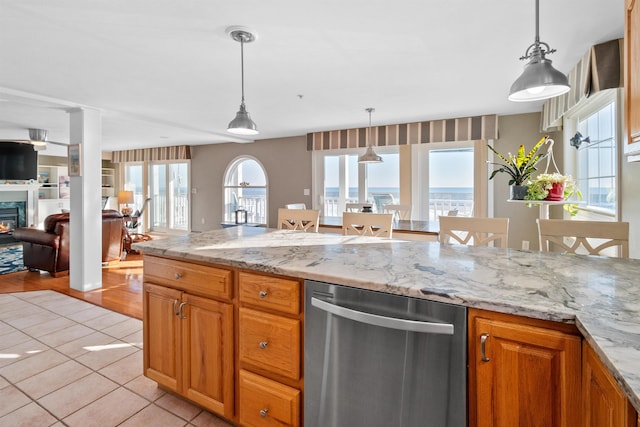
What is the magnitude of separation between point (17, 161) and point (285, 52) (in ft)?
24.5

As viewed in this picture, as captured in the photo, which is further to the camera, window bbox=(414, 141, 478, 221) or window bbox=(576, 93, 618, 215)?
window bbox=(414, 141, 478, 221)

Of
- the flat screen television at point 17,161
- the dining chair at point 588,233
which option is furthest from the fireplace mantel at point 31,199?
the dining chair at point 588,233

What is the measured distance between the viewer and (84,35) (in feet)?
7.27

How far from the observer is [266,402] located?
4.71 feet

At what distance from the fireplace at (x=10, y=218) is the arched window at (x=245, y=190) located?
4583mm

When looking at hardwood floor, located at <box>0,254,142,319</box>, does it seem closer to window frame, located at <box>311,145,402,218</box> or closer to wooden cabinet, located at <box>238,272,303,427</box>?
wooden cabinet, located at <box>238,272,303,427</box>

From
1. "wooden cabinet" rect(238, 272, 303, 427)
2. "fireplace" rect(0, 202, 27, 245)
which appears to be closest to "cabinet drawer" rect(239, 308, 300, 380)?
"wooden cabinet" rect(238, 272, 303, 427)

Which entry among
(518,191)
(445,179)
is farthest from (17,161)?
(518,191)

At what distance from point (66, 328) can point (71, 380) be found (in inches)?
39.2

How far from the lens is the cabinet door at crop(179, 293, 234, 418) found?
155 cm

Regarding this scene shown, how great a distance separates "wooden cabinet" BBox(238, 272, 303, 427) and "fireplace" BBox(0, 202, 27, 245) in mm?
8330

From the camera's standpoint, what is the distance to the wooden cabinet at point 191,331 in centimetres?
156

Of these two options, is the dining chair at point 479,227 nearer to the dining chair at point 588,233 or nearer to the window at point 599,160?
the dining chair at point 588,233

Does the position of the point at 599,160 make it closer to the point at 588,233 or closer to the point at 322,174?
the point at 588,233
